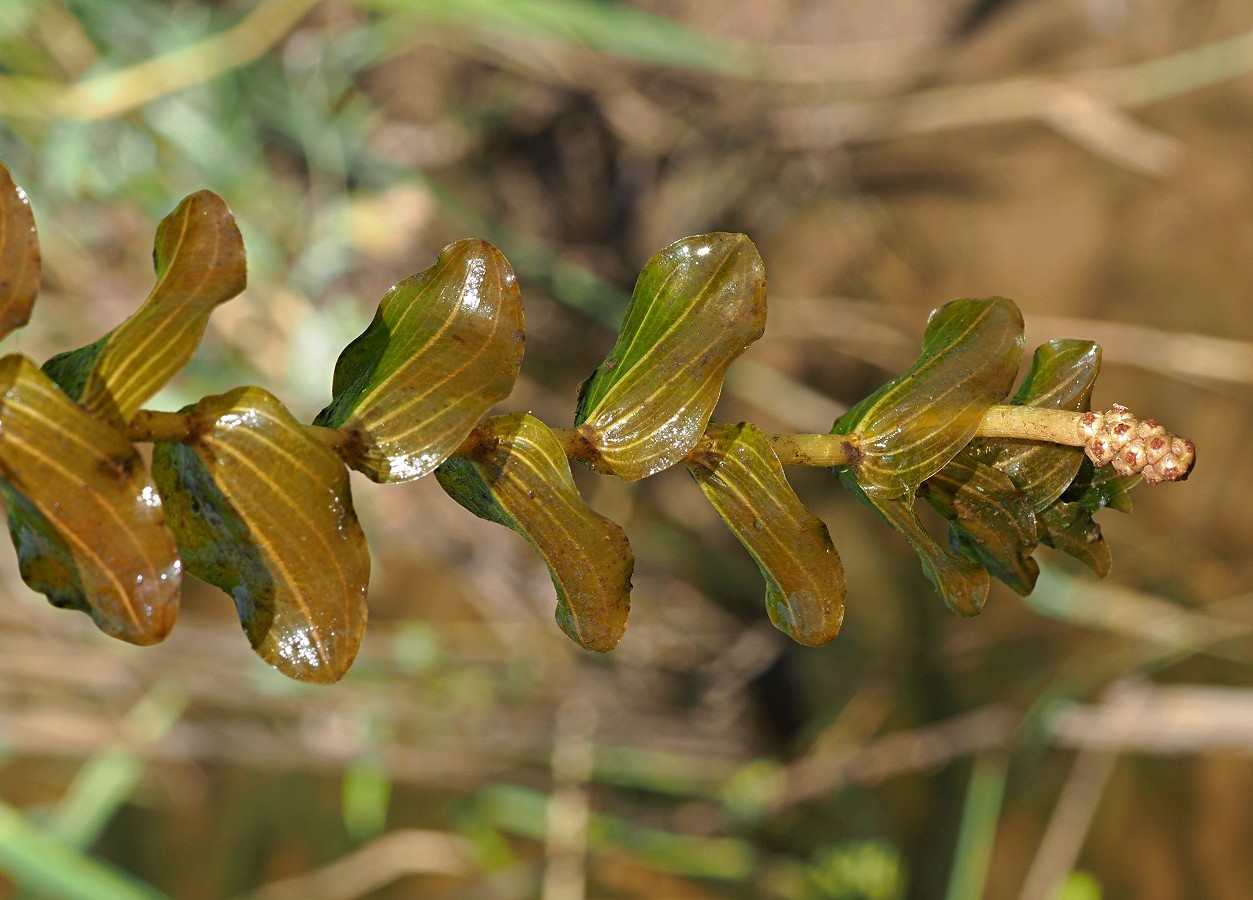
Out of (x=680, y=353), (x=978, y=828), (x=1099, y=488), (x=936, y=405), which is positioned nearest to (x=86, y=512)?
(x=680, y=353)

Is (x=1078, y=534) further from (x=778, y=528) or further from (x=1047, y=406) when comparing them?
(x=778, y=528)

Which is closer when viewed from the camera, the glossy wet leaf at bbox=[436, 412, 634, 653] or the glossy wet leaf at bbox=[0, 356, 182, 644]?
the glossy wet leaf at bbox=[0, 356, 182, 644]

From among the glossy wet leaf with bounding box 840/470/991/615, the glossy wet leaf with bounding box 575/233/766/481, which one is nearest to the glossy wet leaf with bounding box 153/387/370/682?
the glossy wet leaf with bounding box 575/233/766/481

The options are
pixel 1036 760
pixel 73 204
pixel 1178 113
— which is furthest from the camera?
pixel 73 204

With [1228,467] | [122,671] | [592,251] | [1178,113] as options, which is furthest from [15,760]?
[1178,113]

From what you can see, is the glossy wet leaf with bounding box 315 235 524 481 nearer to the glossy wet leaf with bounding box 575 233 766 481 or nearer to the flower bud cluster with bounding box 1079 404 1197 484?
the glossy wet leaf with bounding box 575 233 766 481

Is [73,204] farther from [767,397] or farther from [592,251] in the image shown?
[767,397]
